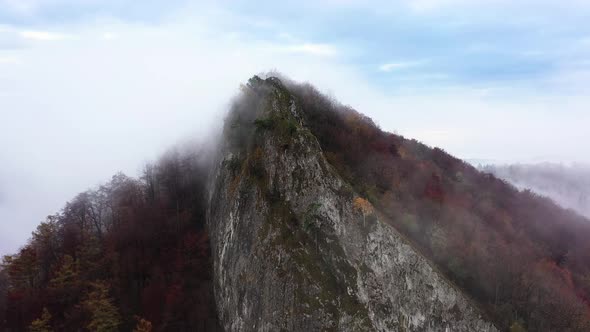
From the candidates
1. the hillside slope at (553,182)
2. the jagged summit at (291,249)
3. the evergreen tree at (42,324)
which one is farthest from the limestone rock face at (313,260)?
the hillside slope at (553,182)

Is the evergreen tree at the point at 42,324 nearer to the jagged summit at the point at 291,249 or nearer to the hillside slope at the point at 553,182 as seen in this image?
the jagged summit at the point at 291,249

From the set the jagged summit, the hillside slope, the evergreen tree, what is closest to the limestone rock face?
the jagged summit

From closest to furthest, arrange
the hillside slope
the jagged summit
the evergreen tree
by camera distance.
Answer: the jagged summit, the evergreen tree, the hillside slope

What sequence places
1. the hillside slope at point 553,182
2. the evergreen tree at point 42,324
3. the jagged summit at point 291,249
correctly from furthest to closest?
1. the hillside slope at point 553,182
2. the evergreen tree at point 42,324
3. the jagged summit at point 291,249

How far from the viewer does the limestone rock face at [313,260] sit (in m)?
29.0

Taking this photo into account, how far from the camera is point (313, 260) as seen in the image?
2991 cm

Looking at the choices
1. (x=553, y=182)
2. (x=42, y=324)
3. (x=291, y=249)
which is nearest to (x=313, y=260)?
(x=291, y=249)

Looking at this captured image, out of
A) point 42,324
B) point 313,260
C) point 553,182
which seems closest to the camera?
point 313,260

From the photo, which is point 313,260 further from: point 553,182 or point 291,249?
point 553,182

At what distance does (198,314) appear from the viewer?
37750mm

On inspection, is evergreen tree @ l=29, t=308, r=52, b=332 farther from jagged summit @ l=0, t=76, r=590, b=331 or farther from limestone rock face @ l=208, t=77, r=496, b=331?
limestone rock face @ l=208, t=77, r=496, b=331

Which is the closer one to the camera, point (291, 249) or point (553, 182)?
point (291, 249)

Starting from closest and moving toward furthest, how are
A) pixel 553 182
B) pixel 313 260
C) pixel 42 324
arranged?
pixel 313 260 < pixel 42 324 < pixel 553 182

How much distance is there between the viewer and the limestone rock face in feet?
95.2
